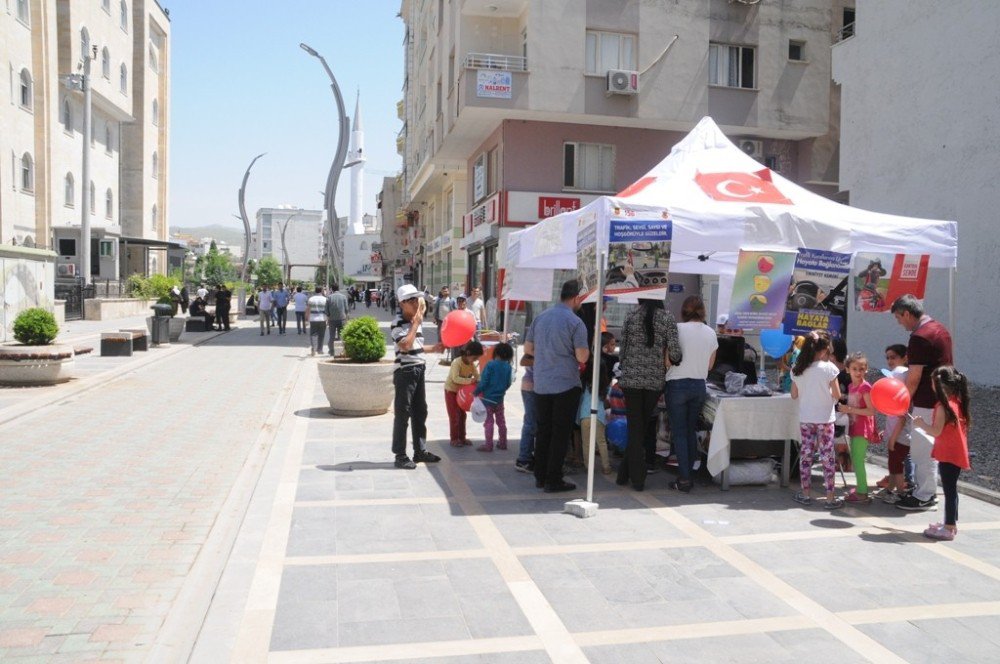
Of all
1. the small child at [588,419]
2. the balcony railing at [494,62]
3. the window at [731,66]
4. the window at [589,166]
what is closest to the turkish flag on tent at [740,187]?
the small child at [588,419]

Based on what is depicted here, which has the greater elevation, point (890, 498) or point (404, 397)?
point (404, 397)

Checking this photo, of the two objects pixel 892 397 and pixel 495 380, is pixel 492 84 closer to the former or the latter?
pixel 495 380

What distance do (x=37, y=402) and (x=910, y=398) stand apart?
441 inches

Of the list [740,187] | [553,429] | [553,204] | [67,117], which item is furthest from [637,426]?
[67,117]

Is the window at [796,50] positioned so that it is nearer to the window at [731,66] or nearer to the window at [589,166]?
the window at [731,66]

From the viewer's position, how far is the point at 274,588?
5070mm

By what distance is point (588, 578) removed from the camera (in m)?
5.33

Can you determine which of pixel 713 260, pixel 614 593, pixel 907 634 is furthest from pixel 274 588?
pixel 713 260

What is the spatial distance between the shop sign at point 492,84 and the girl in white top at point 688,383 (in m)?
17.4

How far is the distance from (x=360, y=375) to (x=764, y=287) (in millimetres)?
5521

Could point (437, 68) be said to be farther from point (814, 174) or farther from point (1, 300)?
point (1, 300)

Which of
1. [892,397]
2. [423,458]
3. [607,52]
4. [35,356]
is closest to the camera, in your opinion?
[892,397]

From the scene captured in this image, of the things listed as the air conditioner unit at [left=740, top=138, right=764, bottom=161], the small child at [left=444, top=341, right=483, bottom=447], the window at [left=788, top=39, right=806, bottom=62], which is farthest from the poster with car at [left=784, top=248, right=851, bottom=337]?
the window at [left=788, top=39, right=806, bottom=62]

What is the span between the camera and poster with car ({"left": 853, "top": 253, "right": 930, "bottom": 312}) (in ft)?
28.0
